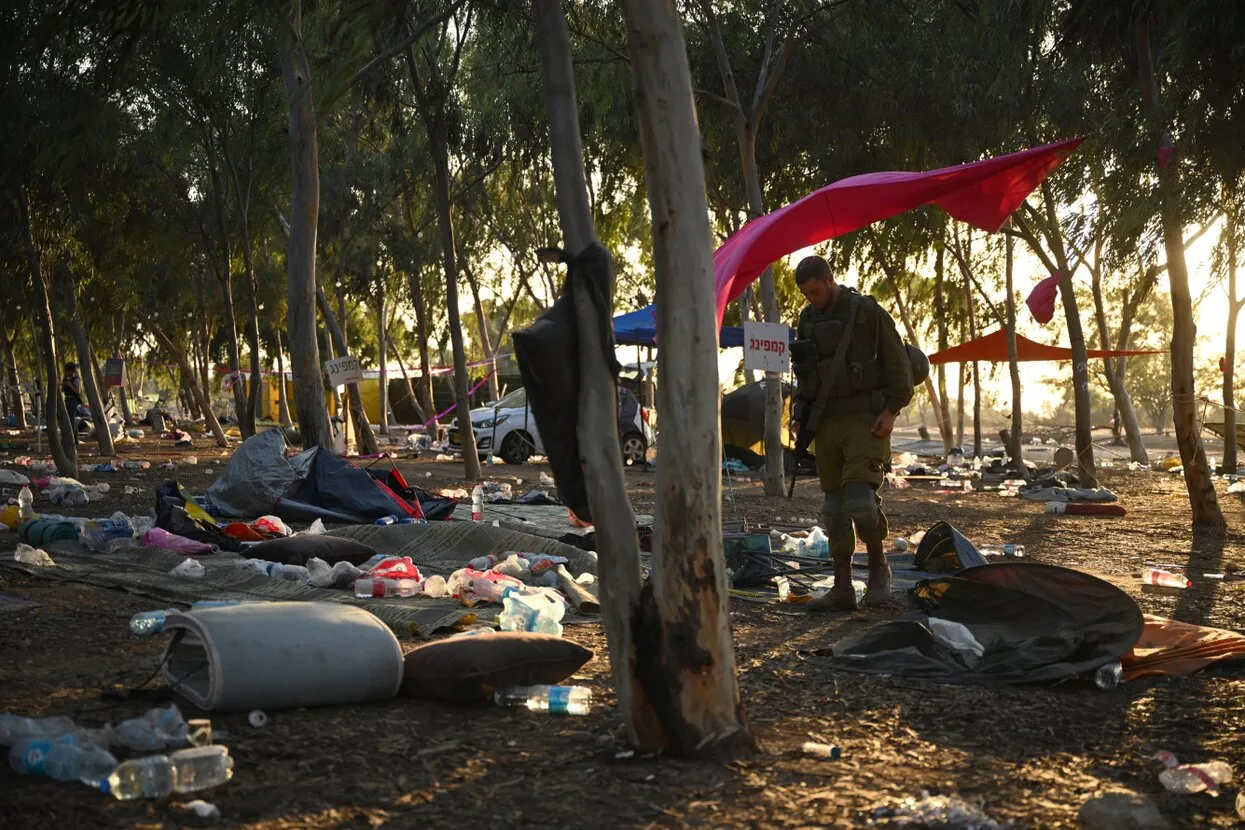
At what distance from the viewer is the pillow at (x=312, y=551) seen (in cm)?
807

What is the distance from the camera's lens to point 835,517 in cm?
677

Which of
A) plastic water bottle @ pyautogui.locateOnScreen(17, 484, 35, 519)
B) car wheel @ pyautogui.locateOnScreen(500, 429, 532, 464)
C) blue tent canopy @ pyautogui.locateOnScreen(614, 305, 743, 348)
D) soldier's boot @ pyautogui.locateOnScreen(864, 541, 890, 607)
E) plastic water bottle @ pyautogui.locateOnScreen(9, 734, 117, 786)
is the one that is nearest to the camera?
plastic water bottle @ pyautogui.locateOnScreen(9, 734, 117, 786)

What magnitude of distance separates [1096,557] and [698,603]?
6789 millimetres

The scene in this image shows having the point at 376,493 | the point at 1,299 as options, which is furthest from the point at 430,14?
the point at 1,299

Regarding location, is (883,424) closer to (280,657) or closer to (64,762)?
(280,657)

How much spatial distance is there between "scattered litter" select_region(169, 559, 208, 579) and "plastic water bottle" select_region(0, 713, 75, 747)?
12.4 ft

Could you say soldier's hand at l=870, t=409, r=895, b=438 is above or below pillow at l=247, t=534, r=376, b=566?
above

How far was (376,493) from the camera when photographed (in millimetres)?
11242

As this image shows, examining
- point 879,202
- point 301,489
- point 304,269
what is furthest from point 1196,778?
point 304,269

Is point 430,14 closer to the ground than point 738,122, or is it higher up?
higher up

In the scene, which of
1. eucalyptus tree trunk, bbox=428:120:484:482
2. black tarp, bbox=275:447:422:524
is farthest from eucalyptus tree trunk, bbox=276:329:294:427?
black tarp, bbox=275:447:422:524

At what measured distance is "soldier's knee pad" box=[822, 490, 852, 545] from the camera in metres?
6.74

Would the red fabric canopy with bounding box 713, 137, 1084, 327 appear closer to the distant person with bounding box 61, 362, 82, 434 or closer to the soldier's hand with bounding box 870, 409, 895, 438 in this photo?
the soldier's hand with bounding box 870, 409, 895, 438

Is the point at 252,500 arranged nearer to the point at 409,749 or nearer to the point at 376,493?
the point at 376,493
